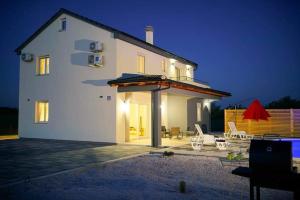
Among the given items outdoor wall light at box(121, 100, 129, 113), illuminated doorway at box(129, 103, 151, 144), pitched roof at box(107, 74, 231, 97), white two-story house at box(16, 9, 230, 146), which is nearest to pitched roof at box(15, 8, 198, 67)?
white two-story house at box(16, 9, 230, 146)

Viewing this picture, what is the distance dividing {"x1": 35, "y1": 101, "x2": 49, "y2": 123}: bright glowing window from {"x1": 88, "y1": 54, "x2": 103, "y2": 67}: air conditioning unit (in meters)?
4.71

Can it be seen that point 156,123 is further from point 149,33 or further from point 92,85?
point 149,33

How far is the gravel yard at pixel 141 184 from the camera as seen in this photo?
569cm

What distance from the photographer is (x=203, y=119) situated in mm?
23641

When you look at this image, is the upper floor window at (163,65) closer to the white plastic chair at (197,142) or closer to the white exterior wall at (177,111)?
the white exterior wall at (177,111)

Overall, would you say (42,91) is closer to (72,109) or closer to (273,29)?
(72,109)

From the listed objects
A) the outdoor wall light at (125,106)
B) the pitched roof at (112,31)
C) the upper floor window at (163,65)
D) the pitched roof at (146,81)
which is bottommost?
the outdoor wall light at (125,106)

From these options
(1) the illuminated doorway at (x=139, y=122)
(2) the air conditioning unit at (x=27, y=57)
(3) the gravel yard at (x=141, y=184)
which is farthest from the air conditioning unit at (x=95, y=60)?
(3) the gravel yard at (x=141, y=184)

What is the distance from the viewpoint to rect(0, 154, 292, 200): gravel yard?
18.7ft

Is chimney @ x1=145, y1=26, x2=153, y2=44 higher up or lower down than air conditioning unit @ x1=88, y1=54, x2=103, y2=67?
higher up

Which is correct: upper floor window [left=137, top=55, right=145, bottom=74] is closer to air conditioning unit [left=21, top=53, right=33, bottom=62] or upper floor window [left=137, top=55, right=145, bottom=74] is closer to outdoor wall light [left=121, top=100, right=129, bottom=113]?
outdoor wall light [left=121, top=100, right=129, bottom=113]

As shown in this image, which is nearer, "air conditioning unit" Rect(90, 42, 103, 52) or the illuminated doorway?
"air conditioning unit" Rect(90, 42, 103, 52)

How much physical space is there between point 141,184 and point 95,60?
10.00m

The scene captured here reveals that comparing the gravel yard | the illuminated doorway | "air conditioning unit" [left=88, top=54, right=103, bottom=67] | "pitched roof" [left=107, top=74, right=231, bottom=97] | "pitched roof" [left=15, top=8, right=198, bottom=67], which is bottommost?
the gravel yard
